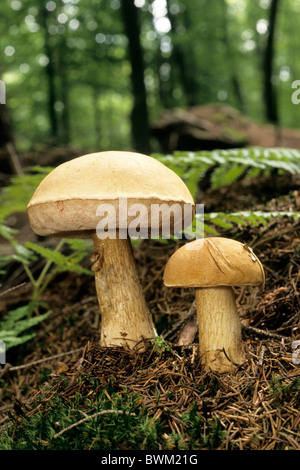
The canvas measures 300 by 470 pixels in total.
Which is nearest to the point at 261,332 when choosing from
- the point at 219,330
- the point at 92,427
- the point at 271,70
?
the point at 219,330

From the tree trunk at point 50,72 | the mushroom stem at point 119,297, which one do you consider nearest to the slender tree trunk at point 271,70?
the tree trunk at point 50,72

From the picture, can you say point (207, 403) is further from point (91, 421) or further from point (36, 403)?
point (36, 403)

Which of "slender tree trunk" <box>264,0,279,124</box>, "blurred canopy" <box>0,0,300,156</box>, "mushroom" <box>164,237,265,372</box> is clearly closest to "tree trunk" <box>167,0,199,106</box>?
"blurred canopy" <box>0,0,300,156</box>

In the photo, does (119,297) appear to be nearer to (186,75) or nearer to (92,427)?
(92,427)

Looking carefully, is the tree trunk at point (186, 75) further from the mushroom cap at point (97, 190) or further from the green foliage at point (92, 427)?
the green foliage at point (92, 427)

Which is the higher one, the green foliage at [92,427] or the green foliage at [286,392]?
the green foliage at [286,392]
